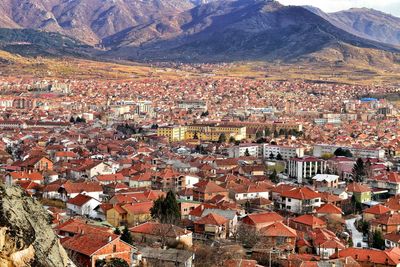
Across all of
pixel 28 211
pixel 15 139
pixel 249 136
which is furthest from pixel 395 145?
pixel 28 211

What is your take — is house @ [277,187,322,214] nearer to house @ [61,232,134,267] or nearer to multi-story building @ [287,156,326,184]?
multi-story building @ [287,156,326,184]

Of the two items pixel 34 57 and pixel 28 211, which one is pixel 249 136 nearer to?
pixel 28 211

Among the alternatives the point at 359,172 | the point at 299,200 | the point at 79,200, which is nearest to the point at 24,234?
the point at 79,200

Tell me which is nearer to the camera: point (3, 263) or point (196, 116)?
point (3, 263)

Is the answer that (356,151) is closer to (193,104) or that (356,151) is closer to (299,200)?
(299,200)

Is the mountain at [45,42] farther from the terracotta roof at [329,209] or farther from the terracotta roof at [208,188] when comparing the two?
the terracotta roof at [329,209]

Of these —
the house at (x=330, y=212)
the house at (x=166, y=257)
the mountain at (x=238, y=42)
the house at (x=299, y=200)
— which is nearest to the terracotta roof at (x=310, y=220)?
the house at (x=330, y=212)
